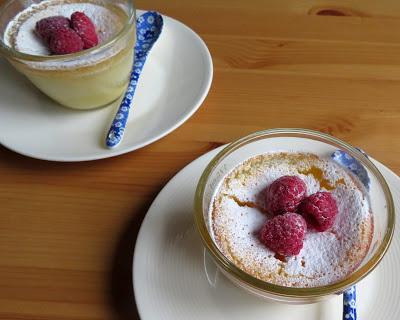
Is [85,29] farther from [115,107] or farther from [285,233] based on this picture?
[285,233]

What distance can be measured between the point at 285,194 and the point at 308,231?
79 millimetres

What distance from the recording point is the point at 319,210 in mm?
829

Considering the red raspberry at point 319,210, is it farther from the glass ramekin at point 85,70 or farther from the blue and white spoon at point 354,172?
the glass ramekin at point 85,70

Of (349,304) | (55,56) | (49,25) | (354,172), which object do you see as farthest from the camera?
(49,25)

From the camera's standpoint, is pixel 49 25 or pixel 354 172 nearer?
pixel 354 172

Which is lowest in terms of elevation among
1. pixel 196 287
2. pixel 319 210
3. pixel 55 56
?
pixel 196 287

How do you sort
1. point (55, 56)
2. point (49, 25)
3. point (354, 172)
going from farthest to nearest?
point (49, 25) → point (55, 56) → point (354, 172)

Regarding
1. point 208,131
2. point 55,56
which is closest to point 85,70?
point 55,56

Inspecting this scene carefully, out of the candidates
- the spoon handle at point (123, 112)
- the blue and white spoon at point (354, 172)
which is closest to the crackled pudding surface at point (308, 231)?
the blue and white spoon at point (354, 172)

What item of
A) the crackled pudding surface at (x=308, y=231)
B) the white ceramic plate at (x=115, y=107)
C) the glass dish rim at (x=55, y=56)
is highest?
the glass dish rim at (x=55, y=56)

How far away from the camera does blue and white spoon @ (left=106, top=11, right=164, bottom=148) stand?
3.49ft

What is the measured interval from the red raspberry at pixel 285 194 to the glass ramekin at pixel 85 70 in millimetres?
485

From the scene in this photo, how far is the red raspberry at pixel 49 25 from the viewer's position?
1140 millimetres

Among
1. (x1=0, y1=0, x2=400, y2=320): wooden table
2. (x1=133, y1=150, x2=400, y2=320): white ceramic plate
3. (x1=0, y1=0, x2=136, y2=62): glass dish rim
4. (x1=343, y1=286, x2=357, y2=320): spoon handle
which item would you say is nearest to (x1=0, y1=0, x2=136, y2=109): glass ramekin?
(x1=0, y1=0, x2=136, y2=62): glass dish rim
